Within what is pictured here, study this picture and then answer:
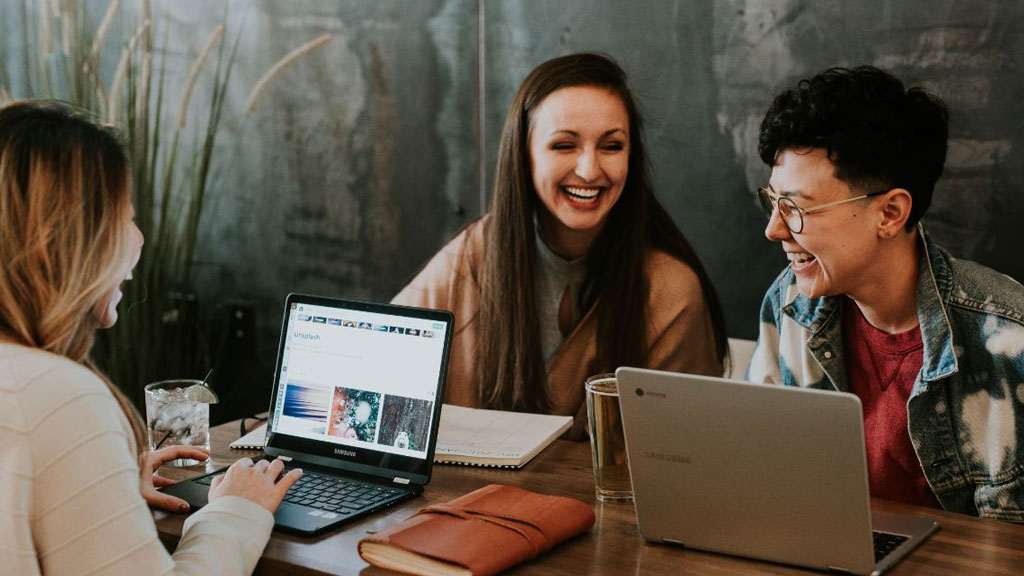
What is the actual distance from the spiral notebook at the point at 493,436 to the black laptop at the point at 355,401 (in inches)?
5.2

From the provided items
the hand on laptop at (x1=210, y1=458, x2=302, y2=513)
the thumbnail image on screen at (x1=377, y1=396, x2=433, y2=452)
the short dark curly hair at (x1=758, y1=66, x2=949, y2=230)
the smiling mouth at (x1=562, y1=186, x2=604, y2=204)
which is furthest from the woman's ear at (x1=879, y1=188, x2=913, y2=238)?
the hand on laptop at (x1=210, y1=458, x2=302, y2=513)

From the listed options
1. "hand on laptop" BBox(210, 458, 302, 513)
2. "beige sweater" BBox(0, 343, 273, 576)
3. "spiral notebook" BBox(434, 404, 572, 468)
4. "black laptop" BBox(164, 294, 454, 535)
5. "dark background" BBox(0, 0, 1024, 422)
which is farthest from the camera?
"dark background" BBox(0, 0, 1024, 422)

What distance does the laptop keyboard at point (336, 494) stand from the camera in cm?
151

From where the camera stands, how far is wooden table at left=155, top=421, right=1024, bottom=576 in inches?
51.2

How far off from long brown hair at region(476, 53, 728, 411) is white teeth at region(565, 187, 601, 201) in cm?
8

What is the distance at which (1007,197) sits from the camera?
2311mm

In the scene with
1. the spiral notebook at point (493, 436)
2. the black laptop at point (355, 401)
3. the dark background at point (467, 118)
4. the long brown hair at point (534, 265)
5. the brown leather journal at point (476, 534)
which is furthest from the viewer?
the dark background at point (467, 118)

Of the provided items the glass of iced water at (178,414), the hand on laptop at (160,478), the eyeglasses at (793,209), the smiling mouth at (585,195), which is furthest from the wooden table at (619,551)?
the smiling mouth at (585,195)

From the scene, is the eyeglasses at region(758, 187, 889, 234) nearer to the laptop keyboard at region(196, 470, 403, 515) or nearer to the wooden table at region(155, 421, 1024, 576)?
the wooden table at region(155, 421, 1024, 576)

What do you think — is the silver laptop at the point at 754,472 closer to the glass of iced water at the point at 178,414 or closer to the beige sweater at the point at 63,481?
the beige sweater at the point at 63,481

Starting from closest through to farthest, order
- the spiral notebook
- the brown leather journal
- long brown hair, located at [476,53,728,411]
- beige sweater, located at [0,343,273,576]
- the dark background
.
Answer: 1. beige sweater, located at [0,343,273,576]
2. the brown leather journal
3. the spiral notebook
4. long brown hair, located at [476,53,728,411]
5. the dark background

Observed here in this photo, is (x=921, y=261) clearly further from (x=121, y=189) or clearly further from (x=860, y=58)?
(x=121, y=189)

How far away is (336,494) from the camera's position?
5.10 feet

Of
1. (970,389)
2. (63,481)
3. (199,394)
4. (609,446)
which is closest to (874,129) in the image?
(970,389)
